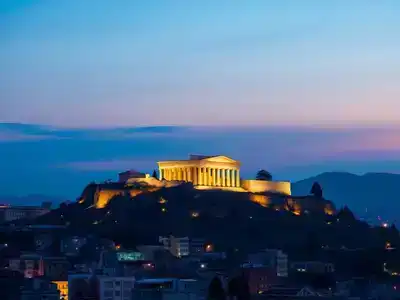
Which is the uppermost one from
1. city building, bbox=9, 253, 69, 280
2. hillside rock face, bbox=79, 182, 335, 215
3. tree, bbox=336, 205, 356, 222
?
hillside rock face, bbox=79, 182, 335, 215

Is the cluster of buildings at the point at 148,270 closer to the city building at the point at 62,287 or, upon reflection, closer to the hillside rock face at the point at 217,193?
the city building at the point at 62,287

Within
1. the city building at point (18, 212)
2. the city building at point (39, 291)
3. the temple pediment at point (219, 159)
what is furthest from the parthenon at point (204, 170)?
the city building at point (39, 291)

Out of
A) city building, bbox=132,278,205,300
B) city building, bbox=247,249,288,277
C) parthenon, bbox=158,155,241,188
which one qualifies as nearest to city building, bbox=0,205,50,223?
parthenon, bbox=158,155,241,188

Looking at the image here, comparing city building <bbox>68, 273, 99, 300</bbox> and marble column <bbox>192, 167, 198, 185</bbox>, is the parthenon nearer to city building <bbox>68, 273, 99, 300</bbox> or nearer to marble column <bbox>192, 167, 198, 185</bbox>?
marble column <bbox>192, 167, 198, 185</bbox>

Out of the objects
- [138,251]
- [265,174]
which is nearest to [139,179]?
[265,174]

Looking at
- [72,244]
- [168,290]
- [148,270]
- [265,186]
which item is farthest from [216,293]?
[265,186]

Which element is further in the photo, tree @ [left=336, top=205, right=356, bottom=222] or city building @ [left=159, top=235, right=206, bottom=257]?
tree @ [left=336, top=205, right=356, bottom=222]
